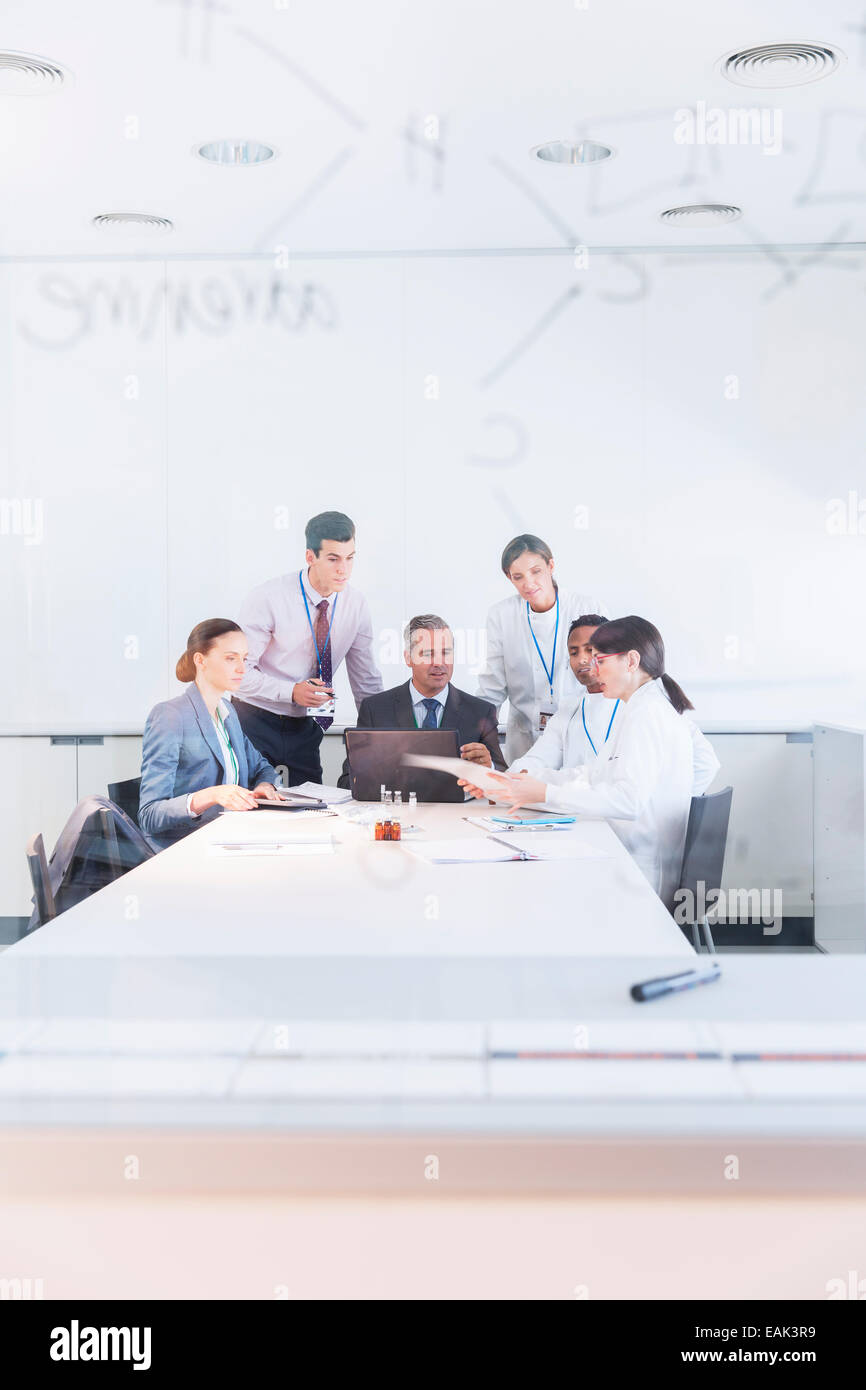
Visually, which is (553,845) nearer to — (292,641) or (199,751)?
(199,751)

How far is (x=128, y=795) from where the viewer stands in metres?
3.36

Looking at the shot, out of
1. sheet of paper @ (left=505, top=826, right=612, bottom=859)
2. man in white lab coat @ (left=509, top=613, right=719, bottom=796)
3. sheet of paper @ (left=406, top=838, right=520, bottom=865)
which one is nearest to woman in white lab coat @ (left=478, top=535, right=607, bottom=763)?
man in white lab coat @ (left=509, top=613, right=719, bottom=796)

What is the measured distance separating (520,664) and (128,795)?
1590 mm

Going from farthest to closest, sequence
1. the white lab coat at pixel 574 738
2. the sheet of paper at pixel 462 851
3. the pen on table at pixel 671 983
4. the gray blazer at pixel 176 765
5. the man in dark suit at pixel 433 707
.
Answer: the man in dark suit at pixel 433 707, the white lab coat at pixel 574 738, the gray blazer at pixel 176 765, the sheet of paper at pixel 462 851, the pen on table at pixel 671 983

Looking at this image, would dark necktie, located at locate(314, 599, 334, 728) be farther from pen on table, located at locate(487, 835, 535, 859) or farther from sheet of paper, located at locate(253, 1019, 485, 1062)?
sheet of paper, located at locate(253, 1019, 485, 1062)

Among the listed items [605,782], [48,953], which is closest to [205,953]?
[48,953]

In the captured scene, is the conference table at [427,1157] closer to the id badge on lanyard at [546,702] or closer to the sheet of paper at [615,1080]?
the sheet of paper at [615,1080]

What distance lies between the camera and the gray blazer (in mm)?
2980

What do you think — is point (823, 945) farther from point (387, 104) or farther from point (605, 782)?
point (387, 104)

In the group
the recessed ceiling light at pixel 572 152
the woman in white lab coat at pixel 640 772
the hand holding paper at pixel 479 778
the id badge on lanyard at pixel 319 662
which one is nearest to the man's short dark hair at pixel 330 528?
the id badge on lanyard at pixel 319 662

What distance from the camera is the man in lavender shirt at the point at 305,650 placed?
4.14 m

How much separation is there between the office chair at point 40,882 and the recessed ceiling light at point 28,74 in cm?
191

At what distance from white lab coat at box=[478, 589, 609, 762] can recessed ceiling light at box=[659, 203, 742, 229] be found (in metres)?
1.37

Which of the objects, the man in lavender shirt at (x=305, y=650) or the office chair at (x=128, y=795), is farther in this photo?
the man in lavender shirt at (x=305, y=650)
